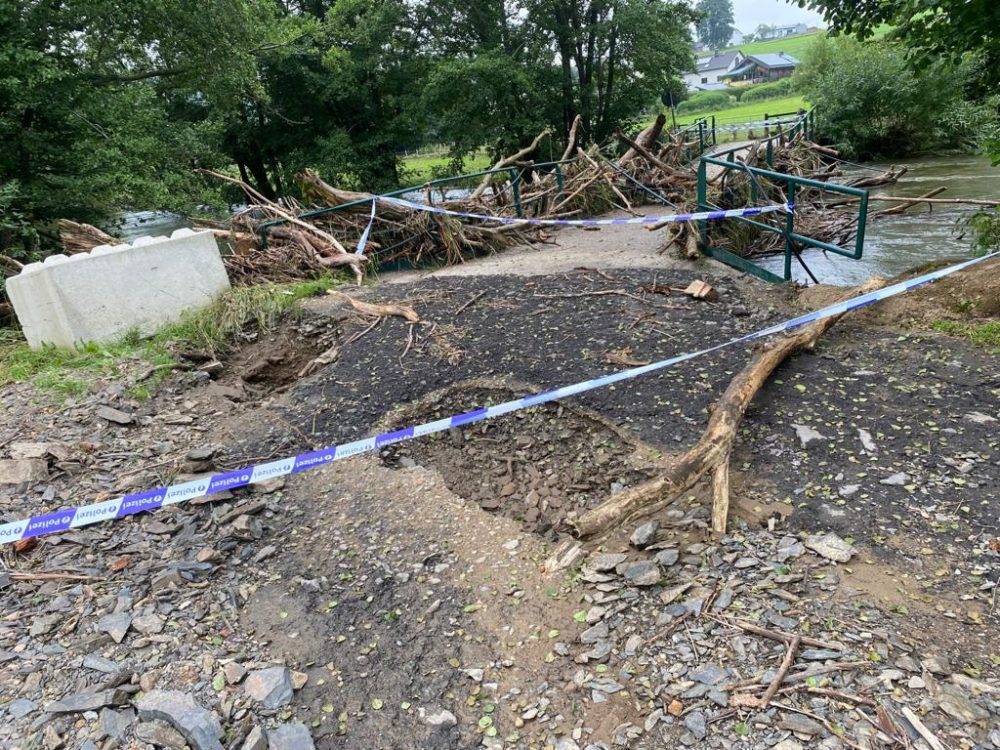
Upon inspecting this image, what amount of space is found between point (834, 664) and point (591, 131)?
25.3m

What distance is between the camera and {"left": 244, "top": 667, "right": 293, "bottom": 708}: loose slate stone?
2512mm

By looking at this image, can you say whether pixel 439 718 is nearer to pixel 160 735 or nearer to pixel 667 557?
pixel 160 735

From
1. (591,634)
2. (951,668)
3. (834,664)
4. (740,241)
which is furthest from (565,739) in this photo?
(740,241)

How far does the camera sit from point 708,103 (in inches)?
3113

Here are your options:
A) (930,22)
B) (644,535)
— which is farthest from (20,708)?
(930,22)

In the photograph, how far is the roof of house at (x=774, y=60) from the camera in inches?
3922

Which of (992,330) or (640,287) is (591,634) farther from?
(640,287)

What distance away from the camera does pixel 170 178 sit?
44.0ft

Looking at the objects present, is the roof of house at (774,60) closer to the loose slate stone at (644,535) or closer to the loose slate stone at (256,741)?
the loose slate stone at (644,535)

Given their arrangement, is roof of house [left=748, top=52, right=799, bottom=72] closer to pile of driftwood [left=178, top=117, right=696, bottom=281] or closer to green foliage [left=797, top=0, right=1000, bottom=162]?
pile of driftwood [left=178, top=117, right=696, bottom=281]

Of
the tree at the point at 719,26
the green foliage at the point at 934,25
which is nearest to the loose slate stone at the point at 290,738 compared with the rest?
the green foliage at the point at 934,25

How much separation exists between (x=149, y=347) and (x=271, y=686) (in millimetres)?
4917

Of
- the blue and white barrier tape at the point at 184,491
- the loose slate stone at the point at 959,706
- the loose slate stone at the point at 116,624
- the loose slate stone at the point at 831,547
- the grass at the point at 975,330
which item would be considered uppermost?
the blue and white barrier tape at the point at 184,491

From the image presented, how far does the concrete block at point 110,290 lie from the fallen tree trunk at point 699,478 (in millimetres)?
5784
